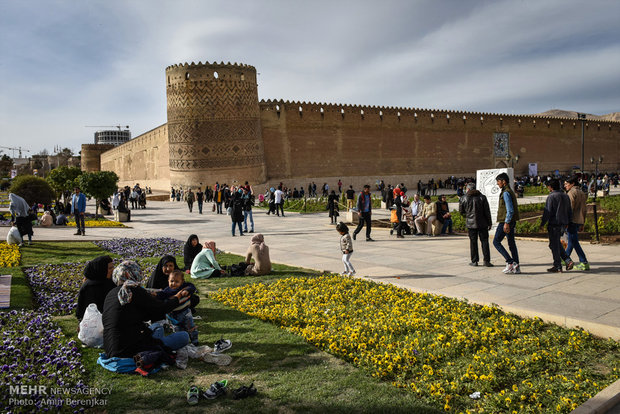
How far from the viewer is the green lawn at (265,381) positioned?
305cm

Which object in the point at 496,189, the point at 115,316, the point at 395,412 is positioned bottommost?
the point at 395,412

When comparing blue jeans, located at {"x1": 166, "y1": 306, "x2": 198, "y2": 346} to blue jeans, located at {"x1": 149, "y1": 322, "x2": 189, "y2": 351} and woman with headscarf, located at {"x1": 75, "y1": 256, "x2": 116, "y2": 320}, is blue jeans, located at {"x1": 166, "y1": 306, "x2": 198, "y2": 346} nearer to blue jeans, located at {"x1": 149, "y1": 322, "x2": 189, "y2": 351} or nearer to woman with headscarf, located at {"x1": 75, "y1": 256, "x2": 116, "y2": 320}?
blue jeans, located at {"x1": 149, "y1": 322, "x2": 189, "y2": 351}

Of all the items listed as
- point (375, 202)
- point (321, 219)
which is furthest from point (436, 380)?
point (375, 202)

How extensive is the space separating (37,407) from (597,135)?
5606 centimetres

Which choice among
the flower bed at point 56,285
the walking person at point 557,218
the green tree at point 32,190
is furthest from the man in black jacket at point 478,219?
the green tree at point 32,190

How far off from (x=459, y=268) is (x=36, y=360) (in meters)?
5.69

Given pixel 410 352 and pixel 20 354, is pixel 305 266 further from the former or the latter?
pixel 20 354

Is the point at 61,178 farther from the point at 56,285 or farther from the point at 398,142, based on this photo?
the point at 398,142

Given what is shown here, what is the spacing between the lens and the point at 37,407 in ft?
9.70

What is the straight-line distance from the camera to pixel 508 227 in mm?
6480

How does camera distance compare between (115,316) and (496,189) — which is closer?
(115,316)

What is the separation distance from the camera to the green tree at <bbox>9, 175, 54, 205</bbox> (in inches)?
816

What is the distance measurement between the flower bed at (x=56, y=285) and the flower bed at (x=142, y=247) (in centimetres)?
104

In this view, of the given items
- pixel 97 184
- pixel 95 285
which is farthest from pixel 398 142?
pixel 95 285
